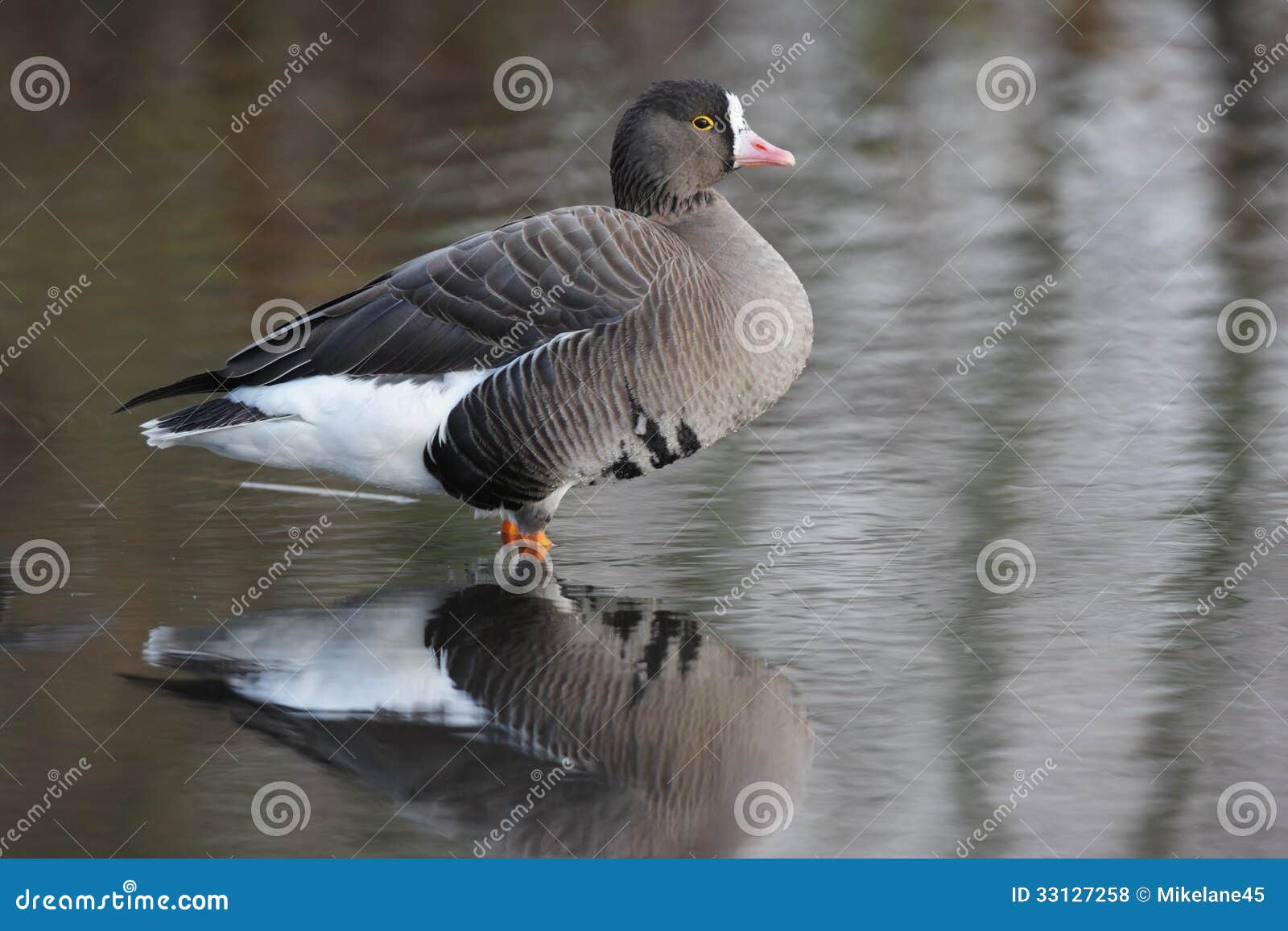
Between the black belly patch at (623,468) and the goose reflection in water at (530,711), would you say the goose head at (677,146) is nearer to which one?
the black belly patch at (623,468)

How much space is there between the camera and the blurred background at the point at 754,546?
18.5ft

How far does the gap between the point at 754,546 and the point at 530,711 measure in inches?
78.4

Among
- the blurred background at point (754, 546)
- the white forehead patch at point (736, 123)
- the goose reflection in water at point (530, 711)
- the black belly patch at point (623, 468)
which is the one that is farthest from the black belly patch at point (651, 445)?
the white forehead patch at point (736, 123)

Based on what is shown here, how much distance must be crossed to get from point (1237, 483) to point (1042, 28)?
1386 cm

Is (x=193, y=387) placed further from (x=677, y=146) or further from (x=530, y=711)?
(x=530, y=711)

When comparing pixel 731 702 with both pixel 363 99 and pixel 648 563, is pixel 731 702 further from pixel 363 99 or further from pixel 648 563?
pixel 363 99

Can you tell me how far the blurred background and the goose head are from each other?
Result: 4.88 feet

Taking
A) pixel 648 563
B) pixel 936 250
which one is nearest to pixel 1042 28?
pixel 936 250

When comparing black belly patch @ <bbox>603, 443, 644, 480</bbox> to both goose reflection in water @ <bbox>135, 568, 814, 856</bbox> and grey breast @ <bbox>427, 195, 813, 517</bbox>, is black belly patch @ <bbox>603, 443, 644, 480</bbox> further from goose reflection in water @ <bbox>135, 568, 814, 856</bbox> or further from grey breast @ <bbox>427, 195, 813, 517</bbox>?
goose reflection in water @ <bbox>135, 568, 814, 856</bbox>

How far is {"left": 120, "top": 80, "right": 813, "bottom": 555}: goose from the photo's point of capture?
24.9 ft

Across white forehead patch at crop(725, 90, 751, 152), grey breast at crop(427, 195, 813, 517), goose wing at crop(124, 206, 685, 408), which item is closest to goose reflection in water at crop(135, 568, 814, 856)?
grey breast at crop(427, 195, 813, 517)

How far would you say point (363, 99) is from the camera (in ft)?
61.0

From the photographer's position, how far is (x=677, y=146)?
823 centimetres

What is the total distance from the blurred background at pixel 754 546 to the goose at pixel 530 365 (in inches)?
18.4
